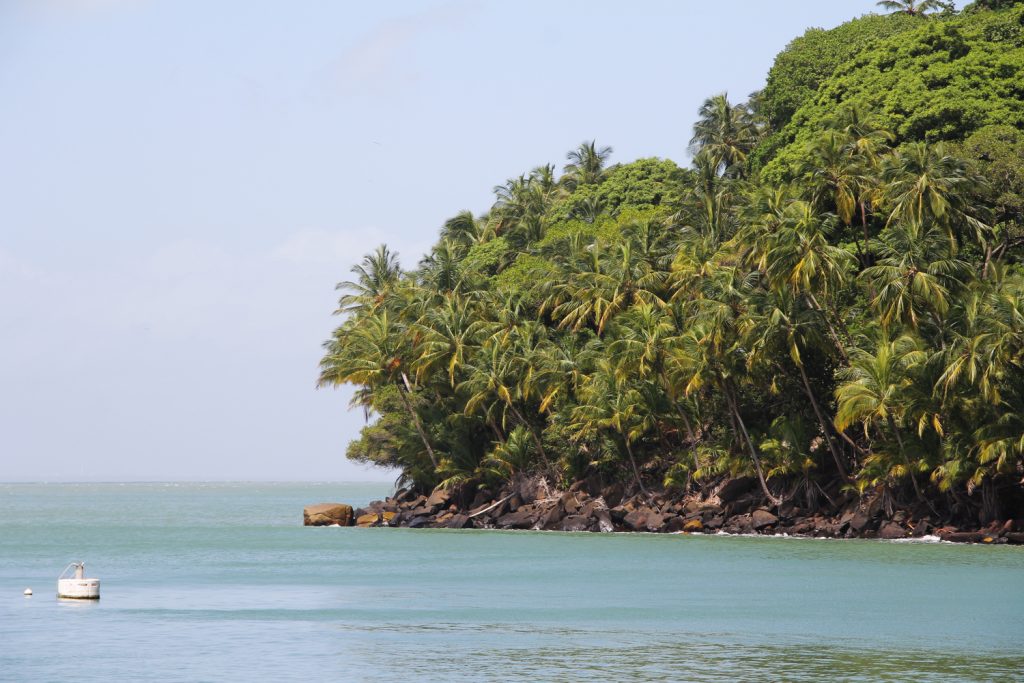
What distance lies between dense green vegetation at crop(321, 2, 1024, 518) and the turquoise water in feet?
17.3

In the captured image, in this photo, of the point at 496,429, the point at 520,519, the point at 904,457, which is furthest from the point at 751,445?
the point at 496,429

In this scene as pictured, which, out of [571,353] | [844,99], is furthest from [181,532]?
[844,99]

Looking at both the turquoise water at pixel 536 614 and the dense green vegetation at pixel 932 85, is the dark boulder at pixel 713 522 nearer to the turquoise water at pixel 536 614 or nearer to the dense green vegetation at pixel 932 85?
the turquoise water at pixel 536 614

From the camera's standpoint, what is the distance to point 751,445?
182 ft

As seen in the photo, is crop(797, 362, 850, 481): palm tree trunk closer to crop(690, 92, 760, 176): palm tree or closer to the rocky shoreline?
the rocky shoreline

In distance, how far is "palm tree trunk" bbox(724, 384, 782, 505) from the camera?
181 ft

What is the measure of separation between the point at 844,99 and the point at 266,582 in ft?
124

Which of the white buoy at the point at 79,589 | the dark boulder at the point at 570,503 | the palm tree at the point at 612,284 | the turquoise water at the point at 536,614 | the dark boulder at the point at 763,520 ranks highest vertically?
the palm tree at the point at 612,284

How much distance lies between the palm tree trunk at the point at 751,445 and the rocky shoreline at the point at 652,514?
Result: 589 millimetres

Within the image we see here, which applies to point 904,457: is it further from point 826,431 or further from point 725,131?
point 725,131

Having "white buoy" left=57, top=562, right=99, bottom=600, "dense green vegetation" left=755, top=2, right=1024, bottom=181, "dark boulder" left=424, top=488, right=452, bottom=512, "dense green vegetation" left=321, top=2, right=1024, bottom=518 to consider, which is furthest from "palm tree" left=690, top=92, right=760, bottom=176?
"white buoy" left=57, top=562, right=99, bottom=600

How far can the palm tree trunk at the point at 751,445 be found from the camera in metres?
55.3

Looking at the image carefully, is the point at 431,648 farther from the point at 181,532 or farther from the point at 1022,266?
the point at 181,532

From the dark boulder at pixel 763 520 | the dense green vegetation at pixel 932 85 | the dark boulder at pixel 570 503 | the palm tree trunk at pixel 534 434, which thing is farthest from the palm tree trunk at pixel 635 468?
the dense green vegetation at pixel 932 85
